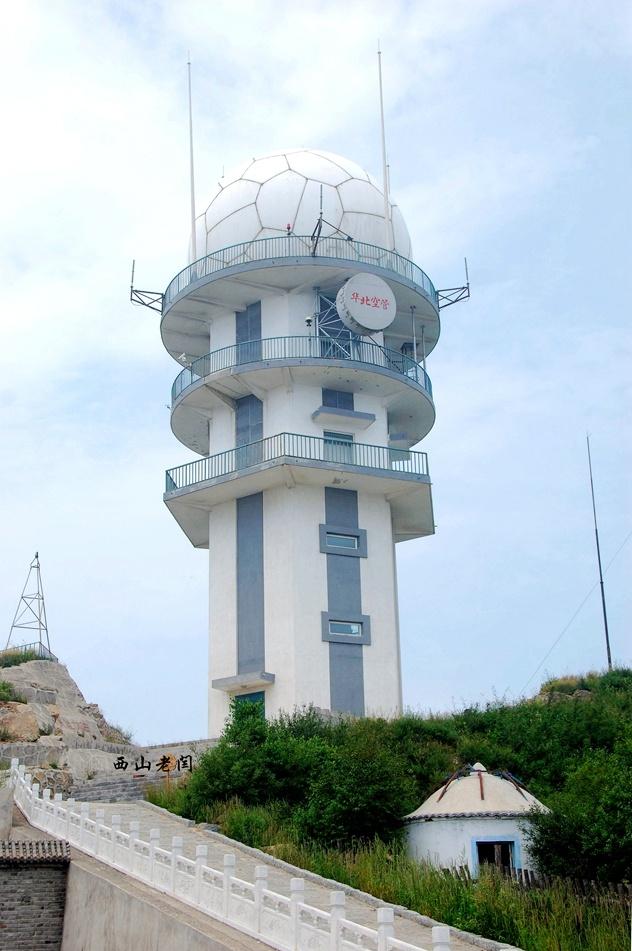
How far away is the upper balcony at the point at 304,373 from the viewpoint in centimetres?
3531

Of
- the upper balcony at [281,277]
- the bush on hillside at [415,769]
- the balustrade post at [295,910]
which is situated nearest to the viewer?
the balustrade post at [295,910]

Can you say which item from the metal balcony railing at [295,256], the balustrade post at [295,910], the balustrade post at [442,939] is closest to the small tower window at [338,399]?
the metal balcony railing at [295,256]

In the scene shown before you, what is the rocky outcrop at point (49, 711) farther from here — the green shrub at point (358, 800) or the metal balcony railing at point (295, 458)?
the green shrub at point (358, 800)

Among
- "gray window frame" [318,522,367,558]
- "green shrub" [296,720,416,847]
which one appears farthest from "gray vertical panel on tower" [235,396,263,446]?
"green shrub" [296,720,416,847]

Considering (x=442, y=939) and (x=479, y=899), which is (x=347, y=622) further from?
(x=442, y=939)

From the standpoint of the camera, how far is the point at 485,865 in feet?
60.9

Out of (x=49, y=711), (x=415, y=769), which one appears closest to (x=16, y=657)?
(x=49, y=711)

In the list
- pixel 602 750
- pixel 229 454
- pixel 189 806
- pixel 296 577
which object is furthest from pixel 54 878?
pixel 229 454

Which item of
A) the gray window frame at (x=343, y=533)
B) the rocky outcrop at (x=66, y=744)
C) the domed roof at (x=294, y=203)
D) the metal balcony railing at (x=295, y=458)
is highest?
the domed roof at (x=294, y=203)

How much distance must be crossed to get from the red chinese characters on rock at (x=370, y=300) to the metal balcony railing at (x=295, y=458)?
13.5ft

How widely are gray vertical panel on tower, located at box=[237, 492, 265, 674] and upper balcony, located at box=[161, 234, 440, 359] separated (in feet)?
21.0

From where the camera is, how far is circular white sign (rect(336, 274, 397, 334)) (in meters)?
34.9

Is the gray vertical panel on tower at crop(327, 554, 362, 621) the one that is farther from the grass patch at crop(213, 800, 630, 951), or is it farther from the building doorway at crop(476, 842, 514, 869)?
the building doorway at crop(476, 842, 514, 869)

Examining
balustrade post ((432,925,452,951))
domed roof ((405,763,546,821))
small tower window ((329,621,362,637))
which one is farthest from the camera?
small tower window ((329,621,362,637))
